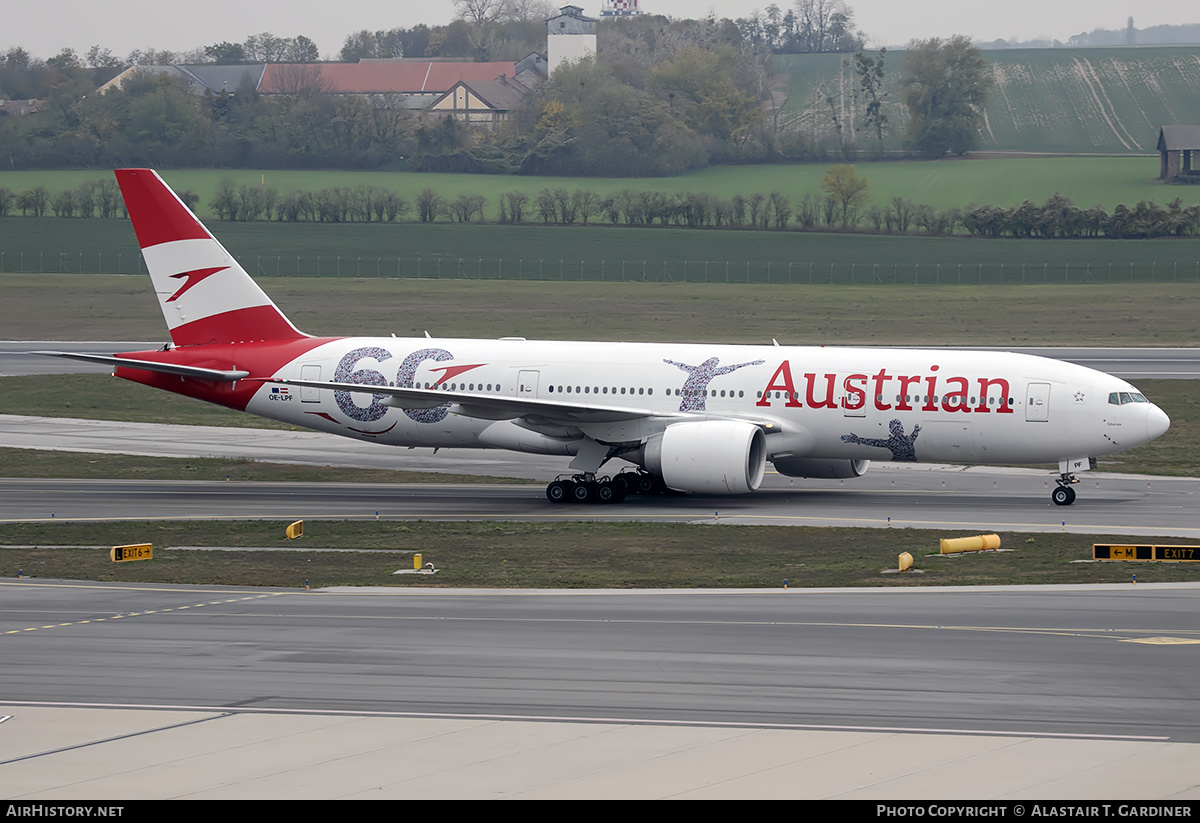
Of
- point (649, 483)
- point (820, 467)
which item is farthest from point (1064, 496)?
point (649, 483)

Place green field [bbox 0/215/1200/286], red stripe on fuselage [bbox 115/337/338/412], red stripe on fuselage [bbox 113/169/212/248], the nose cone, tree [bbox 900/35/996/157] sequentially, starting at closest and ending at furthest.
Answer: the nose cone, red stripe on fuselage [bbox 115/337/338/412], red stripe on fuselage [bbox 113/169/212/248], green field [bbox 0/215/1200/286], tree [bbox 900/35/996/157]

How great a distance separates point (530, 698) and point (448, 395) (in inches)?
790

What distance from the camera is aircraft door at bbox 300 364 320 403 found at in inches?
1710

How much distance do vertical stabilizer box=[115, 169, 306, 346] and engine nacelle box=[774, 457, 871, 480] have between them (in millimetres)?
16064

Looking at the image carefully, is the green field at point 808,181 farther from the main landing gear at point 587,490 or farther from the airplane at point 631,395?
the main landing gear at point 587,490

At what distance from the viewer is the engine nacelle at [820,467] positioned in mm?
42188

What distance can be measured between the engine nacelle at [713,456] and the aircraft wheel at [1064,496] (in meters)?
7.91

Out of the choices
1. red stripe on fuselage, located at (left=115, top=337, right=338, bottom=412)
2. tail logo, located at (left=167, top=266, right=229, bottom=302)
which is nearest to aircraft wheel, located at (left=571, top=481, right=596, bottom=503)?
red stripe on fuselage, located at (left=115, top=337, right=338, bottom=412)

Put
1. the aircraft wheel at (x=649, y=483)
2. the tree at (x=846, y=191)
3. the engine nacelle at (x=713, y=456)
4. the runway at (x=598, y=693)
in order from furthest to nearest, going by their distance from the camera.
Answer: the tree at (x=846, y=191) → the aircraft wheel at (x=649, y=483) → the engine nacelle at (x=713, y=456) → the runway at (x=598, y=693)

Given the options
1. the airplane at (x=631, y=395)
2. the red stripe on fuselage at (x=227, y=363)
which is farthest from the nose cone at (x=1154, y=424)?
the red stripe on fuselage at (x=227, y=363)

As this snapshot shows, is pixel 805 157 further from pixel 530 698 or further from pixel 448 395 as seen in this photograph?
pixel 530 698

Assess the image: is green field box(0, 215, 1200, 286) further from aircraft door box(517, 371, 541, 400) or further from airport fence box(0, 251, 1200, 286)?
aircraft door box(517, 371, 541, 400)

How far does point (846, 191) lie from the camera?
14950cm

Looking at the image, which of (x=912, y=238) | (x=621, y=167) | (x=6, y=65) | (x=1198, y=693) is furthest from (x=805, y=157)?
(x=1198, y=693)
